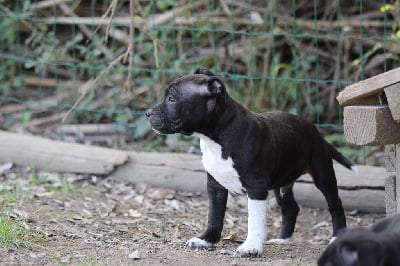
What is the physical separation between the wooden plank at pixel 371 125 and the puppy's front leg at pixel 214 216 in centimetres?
97

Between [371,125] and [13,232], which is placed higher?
[371,125]

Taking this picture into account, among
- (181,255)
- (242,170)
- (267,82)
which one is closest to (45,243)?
(181,255)

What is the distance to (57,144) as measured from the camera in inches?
339

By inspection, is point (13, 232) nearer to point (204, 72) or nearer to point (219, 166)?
point (219, 166)

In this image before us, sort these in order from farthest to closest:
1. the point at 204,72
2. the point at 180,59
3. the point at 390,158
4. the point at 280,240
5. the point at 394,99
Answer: the point at 180,59 → the point at 280,240 → the point at 390,158 → the point at 204,72 → the point at 394,99

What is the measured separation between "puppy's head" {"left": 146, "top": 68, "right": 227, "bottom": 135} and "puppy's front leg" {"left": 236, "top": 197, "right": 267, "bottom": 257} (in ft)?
2.03

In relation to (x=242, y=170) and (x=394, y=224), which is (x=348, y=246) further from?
(x=242, y=170)

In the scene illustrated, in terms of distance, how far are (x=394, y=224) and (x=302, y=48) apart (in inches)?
206

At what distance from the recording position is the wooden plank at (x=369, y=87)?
19.4 ft

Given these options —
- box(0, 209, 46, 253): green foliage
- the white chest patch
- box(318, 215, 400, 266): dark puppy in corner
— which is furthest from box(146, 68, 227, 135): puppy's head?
box(318, 215, 400, 266): dark puppy in corner

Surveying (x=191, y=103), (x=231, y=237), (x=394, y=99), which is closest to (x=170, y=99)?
(x=191, y=103)

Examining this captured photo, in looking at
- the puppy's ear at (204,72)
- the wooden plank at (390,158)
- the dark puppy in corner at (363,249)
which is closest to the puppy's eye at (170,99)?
the puppy's ear at (204,72)

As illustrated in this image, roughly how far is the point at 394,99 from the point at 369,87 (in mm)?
227

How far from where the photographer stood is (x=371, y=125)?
6.05 meters
